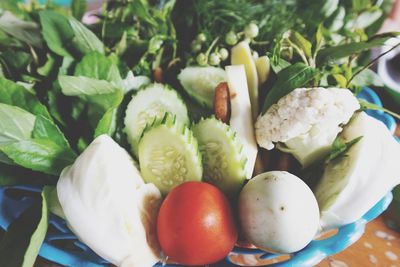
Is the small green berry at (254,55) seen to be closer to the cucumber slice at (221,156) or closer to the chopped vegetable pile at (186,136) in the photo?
the chopped vegetable pile at (186,136)

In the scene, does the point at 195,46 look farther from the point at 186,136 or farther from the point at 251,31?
the point at 186,136

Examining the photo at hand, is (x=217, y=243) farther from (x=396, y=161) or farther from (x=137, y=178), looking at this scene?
(x=396, y=161)

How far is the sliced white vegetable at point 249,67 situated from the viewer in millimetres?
634

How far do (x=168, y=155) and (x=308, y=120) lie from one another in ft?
0.63

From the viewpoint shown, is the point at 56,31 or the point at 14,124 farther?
the point at 56,31

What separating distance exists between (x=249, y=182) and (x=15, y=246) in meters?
0.30

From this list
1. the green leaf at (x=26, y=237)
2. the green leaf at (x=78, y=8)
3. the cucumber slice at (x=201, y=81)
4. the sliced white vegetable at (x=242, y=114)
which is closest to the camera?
the green leaf at (x=26, y=237)

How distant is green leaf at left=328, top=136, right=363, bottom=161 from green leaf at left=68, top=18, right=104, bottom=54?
16.7 inches

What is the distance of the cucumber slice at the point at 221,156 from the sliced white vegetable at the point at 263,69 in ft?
0.44

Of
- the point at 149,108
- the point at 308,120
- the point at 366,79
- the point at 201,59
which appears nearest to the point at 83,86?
the point at 149,108

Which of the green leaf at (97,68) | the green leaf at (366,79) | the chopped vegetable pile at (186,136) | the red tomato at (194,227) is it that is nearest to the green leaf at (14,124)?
the chopped vegetable pile at (186,136)

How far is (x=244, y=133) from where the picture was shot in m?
0.59

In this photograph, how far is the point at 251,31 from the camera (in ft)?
2.39

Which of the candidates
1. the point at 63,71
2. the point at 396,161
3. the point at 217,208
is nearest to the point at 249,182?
the point at 217,208
